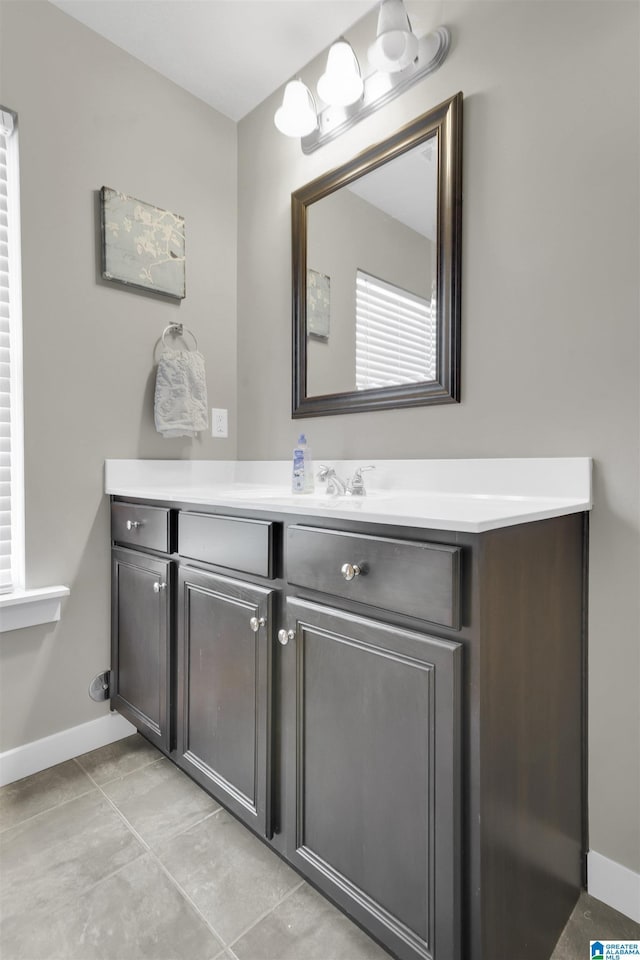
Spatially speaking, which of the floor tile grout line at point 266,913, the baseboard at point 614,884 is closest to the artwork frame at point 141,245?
the floor tile grout line at point 266,913

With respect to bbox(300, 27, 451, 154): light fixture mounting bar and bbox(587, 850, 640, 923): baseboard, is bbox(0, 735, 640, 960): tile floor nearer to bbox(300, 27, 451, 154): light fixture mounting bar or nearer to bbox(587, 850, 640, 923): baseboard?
bbox(587, 850, 640, 923): baseboard

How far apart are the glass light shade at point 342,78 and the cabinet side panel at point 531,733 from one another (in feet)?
4.88

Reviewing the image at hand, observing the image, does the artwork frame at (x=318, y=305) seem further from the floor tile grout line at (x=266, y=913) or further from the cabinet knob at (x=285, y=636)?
the floor tile grout line at (x=266, y=913)

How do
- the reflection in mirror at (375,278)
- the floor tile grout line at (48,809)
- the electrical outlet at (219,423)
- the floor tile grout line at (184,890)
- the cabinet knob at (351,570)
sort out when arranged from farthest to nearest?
the electrical outlet at (219,423)
the reflection in mirror at (375,278)
the floor tile grout line at (48,809)
the floor tile grout line at (184,890)
the cabinet knob at (351,570)

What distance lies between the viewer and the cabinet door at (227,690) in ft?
3.85

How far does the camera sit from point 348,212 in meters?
1.72

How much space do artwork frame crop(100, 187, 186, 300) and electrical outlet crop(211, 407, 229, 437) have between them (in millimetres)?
481

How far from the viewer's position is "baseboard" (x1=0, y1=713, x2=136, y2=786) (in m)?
1.57

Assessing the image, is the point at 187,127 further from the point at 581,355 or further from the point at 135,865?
the point at 135,865

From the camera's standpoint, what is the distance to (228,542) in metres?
1.28

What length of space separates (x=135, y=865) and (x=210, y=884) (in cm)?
20

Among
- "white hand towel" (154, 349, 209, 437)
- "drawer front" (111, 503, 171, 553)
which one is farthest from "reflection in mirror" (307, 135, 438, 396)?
"drawer front" (111, 503, 171, 553)

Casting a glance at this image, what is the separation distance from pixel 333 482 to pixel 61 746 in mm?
1279

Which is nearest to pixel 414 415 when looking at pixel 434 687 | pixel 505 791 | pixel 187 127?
pixel 434 687
